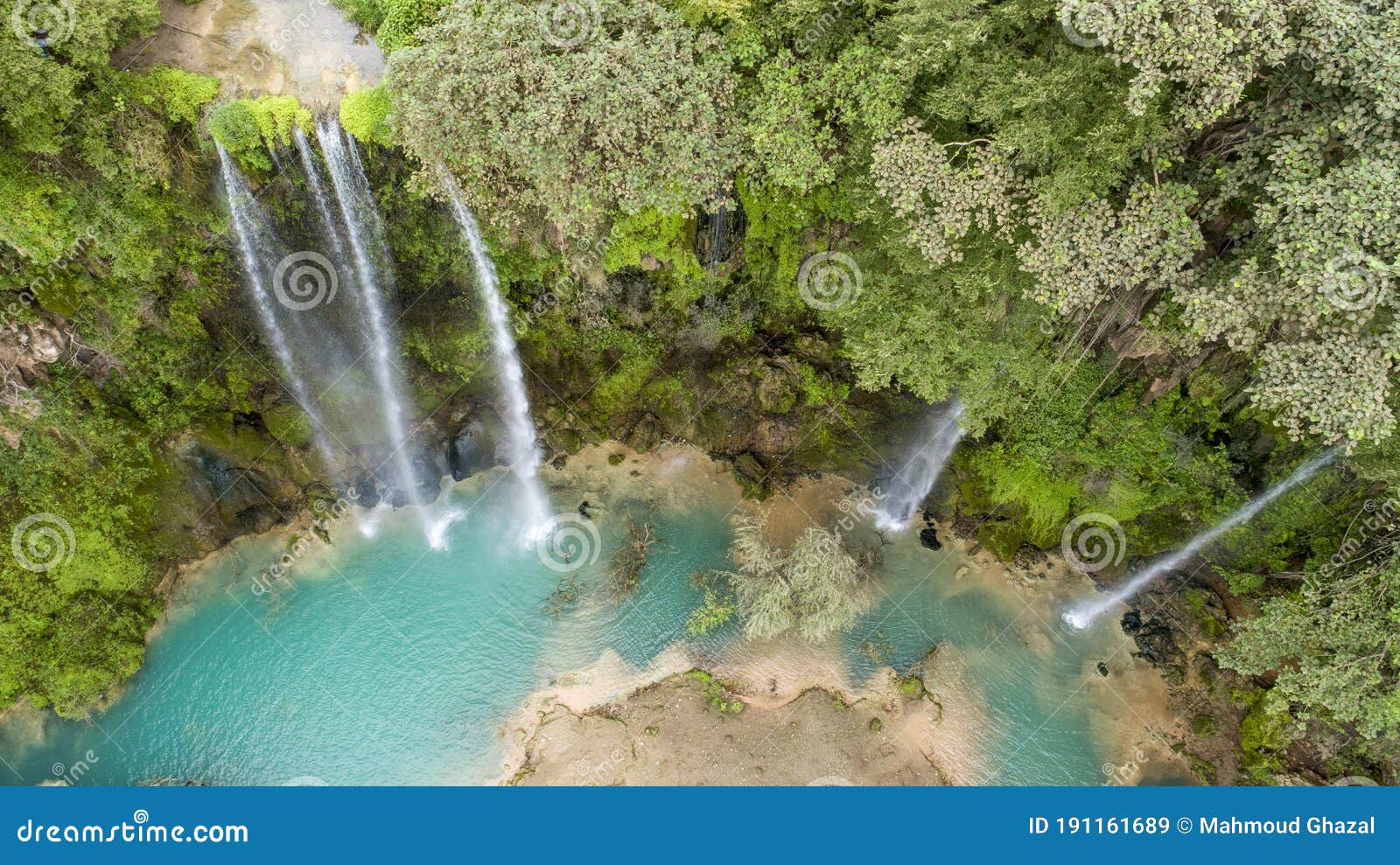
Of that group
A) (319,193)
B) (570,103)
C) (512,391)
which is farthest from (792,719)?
A: (319,193)

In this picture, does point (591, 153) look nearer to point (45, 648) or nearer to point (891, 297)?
point (891, 297)

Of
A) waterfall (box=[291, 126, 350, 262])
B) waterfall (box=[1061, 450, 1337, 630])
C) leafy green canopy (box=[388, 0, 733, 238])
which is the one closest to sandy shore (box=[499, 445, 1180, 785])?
waterfall (box=[1061, 450, 1337, 630])

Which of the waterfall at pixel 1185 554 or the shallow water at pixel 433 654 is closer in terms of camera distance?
the waterfall at pixel 1185 554

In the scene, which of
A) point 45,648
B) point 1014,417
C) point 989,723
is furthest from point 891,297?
point 45,648

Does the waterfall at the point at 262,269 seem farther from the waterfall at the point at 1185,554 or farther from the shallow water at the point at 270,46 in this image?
the waterfall at the point at 1185,554

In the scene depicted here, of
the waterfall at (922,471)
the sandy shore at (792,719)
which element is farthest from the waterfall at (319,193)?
the waterfall at (922,471)

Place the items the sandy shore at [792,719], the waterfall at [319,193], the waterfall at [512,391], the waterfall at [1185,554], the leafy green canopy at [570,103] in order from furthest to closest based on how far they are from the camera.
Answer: the sandy shore at [792,719]
the waterfall at [512,391]
the waterfall at [1185,554]
the waterfall at [319,193]
the leafy green canopy at [570,103]

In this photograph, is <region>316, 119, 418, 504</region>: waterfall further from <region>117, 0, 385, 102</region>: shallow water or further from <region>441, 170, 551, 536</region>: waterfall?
<region>441, 170, 551, 536</region>: waterfall
